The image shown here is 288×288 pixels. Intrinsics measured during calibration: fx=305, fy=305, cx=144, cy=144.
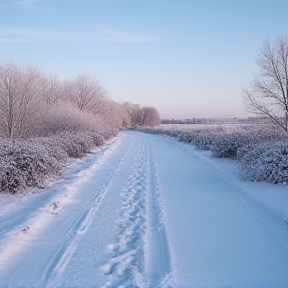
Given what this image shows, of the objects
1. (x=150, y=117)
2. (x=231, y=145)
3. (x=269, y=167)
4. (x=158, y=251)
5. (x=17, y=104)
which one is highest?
(x=150, y=117)

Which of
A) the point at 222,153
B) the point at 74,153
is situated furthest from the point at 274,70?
the point at 74,153

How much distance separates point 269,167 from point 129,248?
638cm

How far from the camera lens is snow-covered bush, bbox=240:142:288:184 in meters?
9.30

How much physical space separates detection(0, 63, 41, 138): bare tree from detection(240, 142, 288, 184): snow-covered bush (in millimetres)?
27765

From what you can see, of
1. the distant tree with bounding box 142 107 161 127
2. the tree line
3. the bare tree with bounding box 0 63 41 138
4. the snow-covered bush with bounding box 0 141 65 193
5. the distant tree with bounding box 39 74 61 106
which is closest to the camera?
the snow-covered bush with bounding box 0 141 65 193

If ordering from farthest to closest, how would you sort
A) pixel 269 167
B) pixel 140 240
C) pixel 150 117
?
pixel 150 117 < pixel 269 167 < pixel 140 240

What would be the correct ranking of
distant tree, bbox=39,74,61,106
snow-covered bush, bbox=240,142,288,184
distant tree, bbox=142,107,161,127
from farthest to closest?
distant tree, bbox=142,107,161,127, distant tree, bbox=39,74,61,106, snow-covered bush, bbox=240,142,288,184

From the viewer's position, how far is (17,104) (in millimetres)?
34906

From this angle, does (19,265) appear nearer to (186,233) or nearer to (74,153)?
(186,233)

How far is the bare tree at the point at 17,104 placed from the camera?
3428 cm

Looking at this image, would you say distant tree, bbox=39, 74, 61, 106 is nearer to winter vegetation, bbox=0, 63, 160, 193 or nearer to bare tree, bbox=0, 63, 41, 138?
winter vegetation, bbox=0, 63, 160, 193

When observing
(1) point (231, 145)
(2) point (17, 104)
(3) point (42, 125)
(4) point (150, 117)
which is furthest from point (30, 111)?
(4) point (150, 117)

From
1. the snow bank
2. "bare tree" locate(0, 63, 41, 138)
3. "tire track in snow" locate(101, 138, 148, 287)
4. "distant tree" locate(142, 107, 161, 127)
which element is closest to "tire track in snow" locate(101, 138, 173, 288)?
"tire track in snow" locate(101, 138, 148, 287)

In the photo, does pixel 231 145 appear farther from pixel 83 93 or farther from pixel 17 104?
pixel 83 93
